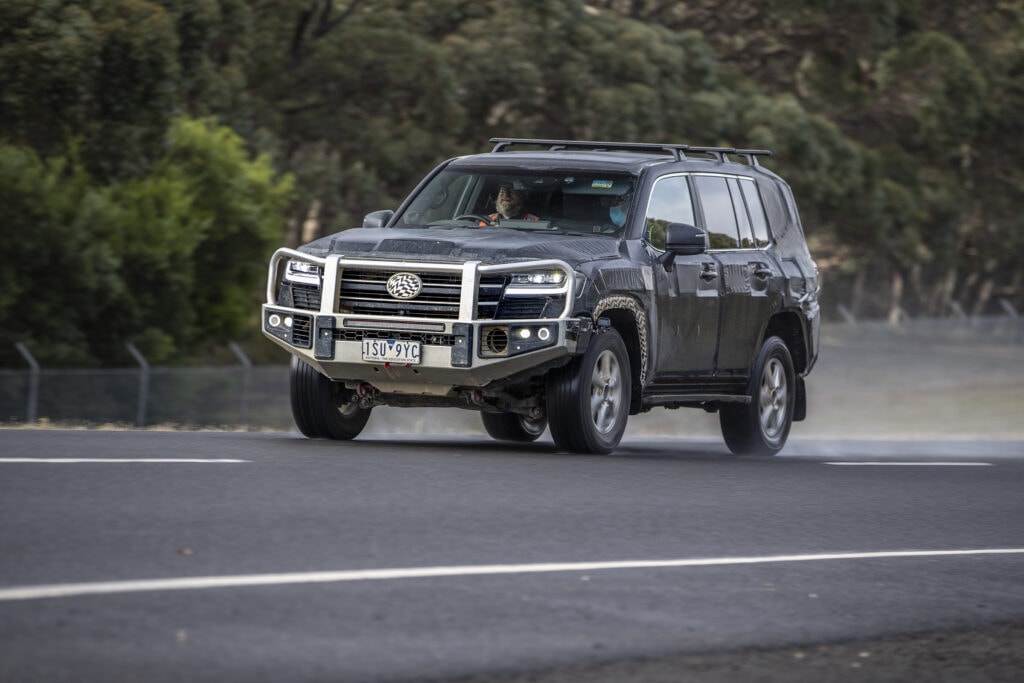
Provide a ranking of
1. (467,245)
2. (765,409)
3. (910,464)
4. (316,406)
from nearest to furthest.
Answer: (467,245) < (316,406) < (910,464) < (765,409)

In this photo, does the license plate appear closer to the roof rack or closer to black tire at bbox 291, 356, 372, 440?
black tire at bbox 291, 356, 372, 440

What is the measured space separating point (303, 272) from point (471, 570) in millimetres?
5171

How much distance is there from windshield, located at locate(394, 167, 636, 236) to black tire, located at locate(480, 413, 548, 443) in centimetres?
233

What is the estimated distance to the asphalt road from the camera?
5969 mm

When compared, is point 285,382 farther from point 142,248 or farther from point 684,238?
point 684,238

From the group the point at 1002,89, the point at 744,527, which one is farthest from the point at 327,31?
the point at 744,527

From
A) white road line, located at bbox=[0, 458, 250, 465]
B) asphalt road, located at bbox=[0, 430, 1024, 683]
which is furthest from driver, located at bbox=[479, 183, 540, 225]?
white road line, located at bbox=[0, 458, 250, 465]

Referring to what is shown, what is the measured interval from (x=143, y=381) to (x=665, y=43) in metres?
19.7

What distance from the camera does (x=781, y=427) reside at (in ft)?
51.5

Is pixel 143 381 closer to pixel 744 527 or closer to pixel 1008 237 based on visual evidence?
pixel 744 527

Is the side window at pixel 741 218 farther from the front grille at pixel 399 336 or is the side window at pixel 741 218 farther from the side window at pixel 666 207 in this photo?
the front grille at pixel 399 336

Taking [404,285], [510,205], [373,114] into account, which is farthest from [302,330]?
[373,114]

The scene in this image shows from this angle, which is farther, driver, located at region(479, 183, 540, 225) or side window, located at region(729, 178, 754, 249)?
side window, located at region(729, 178, 754, 249)

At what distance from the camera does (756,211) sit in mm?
15125
